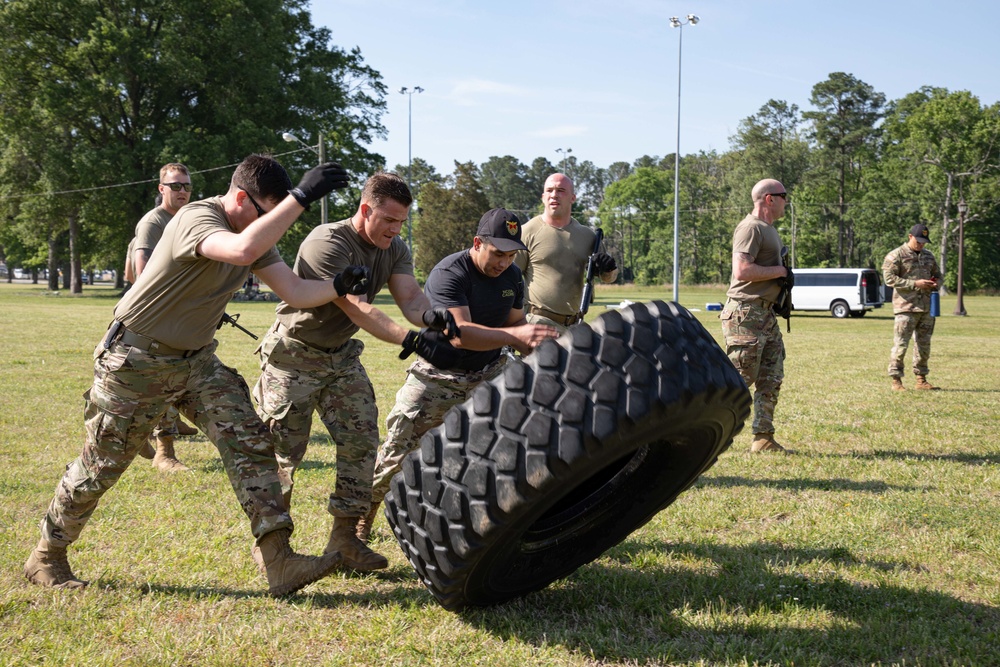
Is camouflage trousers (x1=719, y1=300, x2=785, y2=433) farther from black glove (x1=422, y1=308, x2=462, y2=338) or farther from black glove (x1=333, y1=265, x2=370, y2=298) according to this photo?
black glove (x1=333, y1=265, x2=370, y2=298)

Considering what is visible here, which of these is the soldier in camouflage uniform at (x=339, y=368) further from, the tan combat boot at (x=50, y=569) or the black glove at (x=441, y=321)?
the tan combat boot at (x=50, y=569)

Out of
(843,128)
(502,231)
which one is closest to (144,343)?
(502,231)

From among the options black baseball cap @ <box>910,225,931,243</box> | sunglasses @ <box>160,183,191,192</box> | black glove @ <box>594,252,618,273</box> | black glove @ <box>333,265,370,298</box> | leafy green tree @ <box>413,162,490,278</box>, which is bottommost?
black glove @ <box>333,265,370,298</box>

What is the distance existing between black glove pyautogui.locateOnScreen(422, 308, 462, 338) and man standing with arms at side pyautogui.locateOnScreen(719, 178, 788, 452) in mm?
3986

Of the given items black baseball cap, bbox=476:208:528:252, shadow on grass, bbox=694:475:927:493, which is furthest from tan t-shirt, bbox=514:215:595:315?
black baseball cap, bbox=476:208:528:252

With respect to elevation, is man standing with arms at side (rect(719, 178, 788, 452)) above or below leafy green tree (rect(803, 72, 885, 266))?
below

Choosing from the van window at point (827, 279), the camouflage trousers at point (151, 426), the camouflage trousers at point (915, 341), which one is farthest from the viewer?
the van window at point (827, 279)

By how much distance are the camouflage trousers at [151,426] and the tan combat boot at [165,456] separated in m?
2.64

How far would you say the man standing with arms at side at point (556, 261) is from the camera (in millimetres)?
6895

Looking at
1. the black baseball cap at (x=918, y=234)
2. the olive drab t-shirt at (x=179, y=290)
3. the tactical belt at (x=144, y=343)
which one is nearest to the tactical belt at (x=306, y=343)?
the olive drab t-shirt at (x=179, y=290)

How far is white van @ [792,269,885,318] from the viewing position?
119 ft

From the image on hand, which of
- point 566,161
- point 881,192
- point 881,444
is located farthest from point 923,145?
point 566,161

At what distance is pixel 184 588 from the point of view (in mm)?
4328

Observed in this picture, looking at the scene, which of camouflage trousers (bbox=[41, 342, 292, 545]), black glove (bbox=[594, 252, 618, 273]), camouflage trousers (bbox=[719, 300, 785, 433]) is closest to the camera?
camouflage trousers (bbox=[41, 342, 292, 545])
